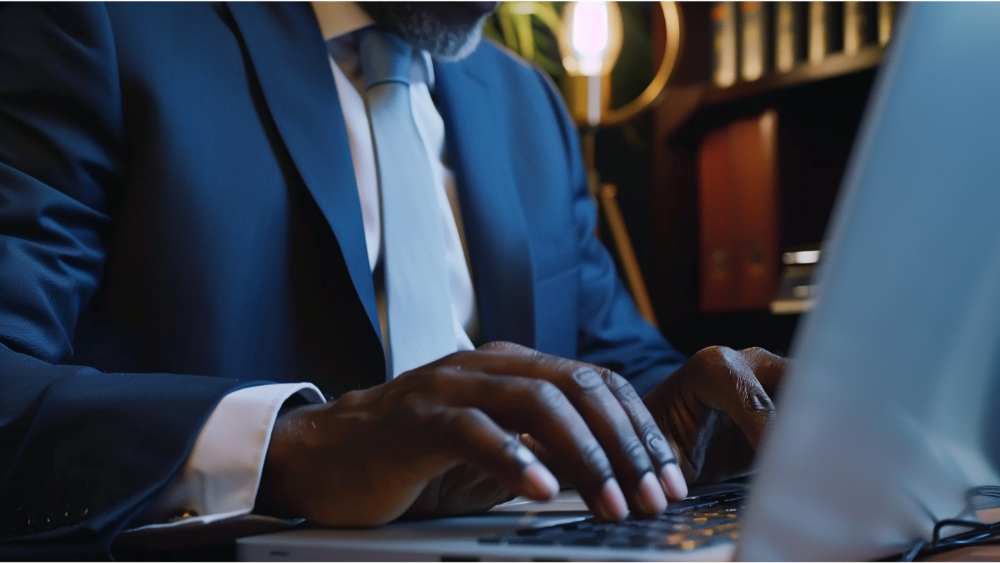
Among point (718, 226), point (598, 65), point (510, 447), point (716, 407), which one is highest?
point (598, 65)

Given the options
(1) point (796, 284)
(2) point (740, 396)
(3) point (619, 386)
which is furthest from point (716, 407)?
(1) point (796, 284)

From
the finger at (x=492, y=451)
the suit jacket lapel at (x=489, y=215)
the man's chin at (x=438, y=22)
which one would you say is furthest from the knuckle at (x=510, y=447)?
the man's chin at (x=438, y=22)

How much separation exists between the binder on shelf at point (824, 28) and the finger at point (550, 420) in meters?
1.62

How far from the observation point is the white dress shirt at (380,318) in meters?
0.49

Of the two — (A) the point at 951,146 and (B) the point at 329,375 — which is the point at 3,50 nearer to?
(B) the point at 329,375

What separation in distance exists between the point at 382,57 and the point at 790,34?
47.9 inches

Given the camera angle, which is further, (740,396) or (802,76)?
(802,76)

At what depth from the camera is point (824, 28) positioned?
1799 millimetres

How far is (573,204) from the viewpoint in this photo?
Answer: 133cm

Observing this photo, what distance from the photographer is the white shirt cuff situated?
0.49 metres

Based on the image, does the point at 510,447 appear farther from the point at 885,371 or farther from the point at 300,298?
the point at 300,298

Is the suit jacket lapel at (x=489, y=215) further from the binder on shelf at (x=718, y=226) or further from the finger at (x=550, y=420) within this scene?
the binder on shelf at (x=718, y=226)

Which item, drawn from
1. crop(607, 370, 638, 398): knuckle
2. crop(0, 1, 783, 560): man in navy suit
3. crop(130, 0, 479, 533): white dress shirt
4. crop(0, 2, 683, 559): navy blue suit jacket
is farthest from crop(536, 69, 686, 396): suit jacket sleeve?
crop(607, 370, 638, 398): knuckle

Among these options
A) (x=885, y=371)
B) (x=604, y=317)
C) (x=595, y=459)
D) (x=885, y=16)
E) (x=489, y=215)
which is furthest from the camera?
(x=885, y=16)
